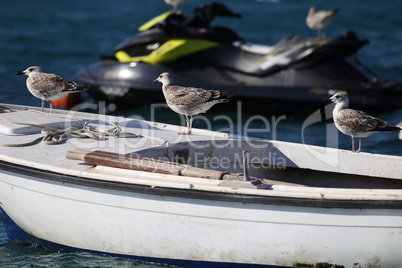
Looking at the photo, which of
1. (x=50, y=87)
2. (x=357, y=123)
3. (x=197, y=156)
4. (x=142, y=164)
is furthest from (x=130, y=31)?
(x=142, y=164)

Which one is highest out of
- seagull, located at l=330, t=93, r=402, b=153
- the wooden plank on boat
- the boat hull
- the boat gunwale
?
seagull, located at l=330, t=93, r=402, b=153

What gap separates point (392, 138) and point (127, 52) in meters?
5.38

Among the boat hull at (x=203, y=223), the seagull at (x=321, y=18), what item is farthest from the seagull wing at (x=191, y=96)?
the seagull at (x=321, y=18)

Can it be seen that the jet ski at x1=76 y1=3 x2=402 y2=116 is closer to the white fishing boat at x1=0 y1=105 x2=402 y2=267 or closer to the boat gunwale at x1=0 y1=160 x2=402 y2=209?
the white fishing boat at x1=0 y1=105 x2=402 y2=267

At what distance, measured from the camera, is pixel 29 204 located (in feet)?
24.3

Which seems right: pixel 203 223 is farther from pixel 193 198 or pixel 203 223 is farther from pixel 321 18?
pixel 321 18

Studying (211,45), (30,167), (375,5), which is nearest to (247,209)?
(30,167)

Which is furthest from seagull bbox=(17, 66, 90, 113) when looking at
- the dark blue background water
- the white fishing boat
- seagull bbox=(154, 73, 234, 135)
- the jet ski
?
the dark blue background water

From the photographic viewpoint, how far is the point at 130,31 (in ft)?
80.5

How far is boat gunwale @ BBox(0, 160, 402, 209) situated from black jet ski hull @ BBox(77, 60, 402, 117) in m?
6.35

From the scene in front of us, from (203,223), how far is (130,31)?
18.6 m

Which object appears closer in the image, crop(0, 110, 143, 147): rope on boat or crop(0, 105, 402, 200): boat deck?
crop(0, 105, 402, 200): boat deck

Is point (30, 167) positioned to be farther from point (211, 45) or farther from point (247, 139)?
point (211, 45)

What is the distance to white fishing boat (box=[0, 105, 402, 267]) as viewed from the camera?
249 inches
